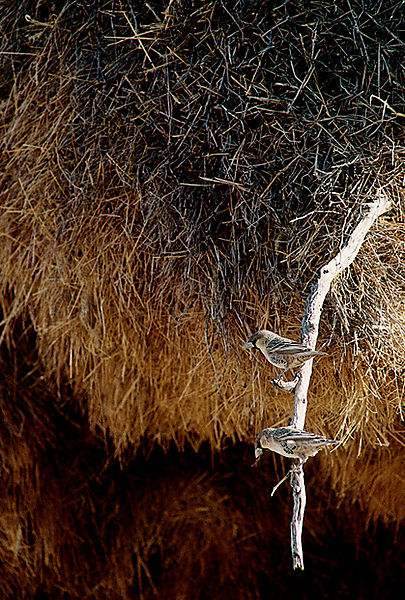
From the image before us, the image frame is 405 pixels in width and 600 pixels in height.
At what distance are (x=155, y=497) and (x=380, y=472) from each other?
0.19m

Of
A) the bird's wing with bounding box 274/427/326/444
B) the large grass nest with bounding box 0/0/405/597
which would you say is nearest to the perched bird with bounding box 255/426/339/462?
the bird's wing with bounding box 274/427/326/444

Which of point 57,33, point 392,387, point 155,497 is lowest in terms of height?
point 155,497

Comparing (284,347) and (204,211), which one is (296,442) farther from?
(204,211)

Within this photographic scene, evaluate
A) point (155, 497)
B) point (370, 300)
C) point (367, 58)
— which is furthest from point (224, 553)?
point (367, 58)

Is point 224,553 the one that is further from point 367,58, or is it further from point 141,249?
point 367,58

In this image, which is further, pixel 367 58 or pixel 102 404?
pixel 102 404

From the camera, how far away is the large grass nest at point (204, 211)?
0.45 meters

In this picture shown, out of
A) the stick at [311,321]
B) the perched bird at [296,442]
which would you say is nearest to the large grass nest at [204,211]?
the stick at [311,321]

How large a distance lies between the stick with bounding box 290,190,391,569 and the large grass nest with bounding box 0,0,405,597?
0.5 inches

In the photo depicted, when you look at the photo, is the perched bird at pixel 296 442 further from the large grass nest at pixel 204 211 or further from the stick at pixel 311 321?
the large grass nest at pixel 204 211

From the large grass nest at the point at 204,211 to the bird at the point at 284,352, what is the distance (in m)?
0.07

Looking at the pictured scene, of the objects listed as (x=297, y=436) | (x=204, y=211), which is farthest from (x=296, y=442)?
(x=204, y=211)

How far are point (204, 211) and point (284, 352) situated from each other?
143 millimetres

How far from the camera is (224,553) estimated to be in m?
0.52
